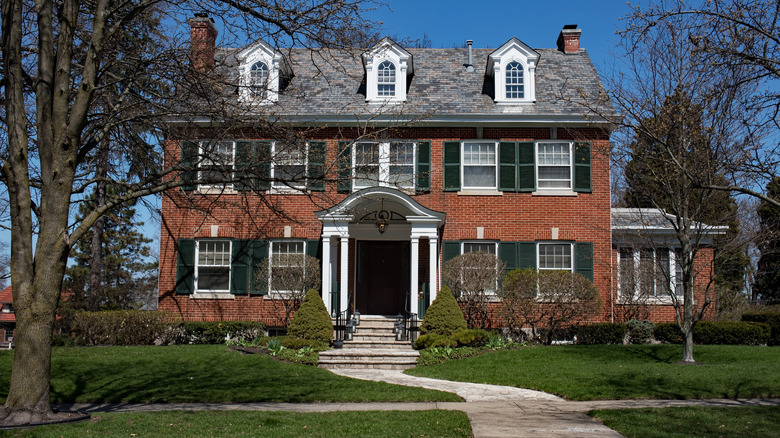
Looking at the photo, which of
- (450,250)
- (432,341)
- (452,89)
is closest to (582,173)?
(450,250)

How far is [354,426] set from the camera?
8000 mm

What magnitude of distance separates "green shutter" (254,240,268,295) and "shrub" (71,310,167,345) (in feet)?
8.21

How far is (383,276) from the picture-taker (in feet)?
62.2

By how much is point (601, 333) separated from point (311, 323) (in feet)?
23.3

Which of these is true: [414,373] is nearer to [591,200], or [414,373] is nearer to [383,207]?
[383,207]

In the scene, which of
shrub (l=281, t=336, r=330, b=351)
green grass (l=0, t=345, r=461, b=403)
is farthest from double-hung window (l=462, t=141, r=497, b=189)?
green grass (l=0, t=345, r=461, b=403)

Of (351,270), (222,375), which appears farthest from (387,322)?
(222,375)

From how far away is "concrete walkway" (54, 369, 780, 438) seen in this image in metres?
7.86

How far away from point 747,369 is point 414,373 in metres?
6.09

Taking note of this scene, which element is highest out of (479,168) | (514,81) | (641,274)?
(514,81)

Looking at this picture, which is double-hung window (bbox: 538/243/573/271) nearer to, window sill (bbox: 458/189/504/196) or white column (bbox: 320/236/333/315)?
window sill (bbox: 458/189/504/196)

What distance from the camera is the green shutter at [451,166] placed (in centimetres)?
1825

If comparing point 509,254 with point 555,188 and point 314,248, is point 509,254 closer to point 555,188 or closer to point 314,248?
point 555,188

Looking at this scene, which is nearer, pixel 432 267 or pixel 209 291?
pixel 432 267
